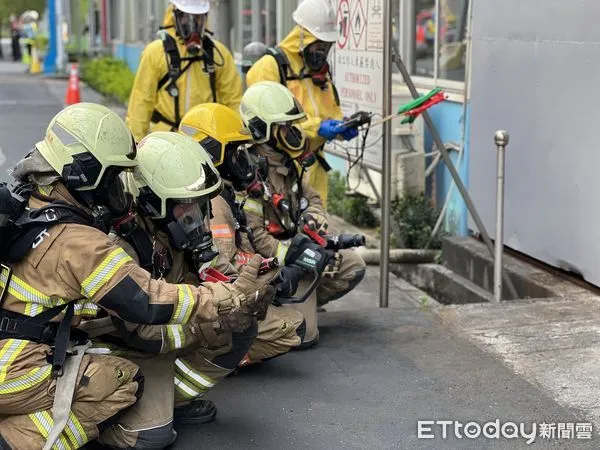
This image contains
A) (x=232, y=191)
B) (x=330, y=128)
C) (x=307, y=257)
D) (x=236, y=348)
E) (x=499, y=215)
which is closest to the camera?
(x=236, y=348)

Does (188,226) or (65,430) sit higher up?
(188,226)

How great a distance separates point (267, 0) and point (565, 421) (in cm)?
934

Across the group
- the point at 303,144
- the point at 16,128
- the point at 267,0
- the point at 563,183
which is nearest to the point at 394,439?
the point at 303,144

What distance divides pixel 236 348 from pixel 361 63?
3.32 metres

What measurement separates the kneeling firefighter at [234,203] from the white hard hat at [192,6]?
1832mm

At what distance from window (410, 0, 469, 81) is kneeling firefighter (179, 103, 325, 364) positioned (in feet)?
11.1

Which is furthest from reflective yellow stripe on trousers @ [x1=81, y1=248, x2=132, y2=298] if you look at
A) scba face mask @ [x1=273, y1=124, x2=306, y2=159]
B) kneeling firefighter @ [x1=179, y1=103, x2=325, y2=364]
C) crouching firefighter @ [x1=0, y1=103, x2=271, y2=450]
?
scba face mask @ [x1=273, y1=124, x2=306, y2=159]

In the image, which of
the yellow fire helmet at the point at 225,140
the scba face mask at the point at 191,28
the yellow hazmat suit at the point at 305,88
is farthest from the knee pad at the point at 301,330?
the scba face mask at the point at 191,28

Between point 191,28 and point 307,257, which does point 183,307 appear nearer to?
point 307,257

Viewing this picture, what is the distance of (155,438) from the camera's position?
386 cm

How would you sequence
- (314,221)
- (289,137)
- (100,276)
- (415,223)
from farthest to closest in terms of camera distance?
(415,223) → (314,221) → (289,137) → (100,276)

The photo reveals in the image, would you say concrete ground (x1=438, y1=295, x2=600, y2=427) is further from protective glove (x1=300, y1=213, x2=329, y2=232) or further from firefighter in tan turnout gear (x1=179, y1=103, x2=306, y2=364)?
firefighter in tan turnout gear (x1=179, y1=103, x2=306, y2=364)

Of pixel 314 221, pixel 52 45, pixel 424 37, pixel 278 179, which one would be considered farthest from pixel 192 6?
pixel 52 45

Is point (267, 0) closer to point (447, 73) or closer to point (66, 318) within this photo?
point (447, 73)
